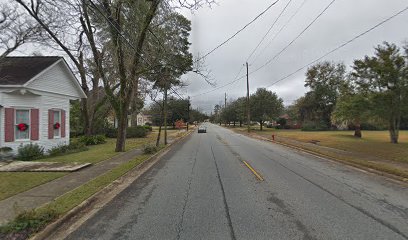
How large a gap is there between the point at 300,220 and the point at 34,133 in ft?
51.5

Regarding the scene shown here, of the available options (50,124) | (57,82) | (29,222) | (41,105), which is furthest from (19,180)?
(57,82)

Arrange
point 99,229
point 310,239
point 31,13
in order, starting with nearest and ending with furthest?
point 310,239 < point 99,229 < point 31,13

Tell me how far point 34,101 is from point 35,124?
4.22 feet

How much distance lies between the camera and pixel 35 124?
16.8m

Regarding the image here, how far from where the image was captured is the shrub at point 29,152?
15.3 meters

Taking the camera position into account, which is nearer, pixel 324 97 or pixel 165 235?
pixel 165 235

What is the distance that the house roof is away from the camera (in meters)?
16.0

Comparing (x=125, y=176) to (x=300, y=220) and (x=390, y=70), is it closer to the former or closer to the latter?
(x=300, y=220)

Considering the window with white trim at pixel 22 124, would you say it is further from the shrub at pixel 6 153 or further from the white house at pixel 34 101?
the shrub at pixel 6 153

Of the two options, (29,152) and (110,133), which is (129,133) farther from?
(29,152)

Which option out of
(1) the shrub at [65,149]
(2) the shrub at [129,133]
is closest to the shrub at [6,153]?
(1) the shrub at [65,149]

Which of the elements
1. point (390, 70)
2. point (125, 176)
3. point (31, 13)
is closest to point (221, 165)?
point (125, 176)

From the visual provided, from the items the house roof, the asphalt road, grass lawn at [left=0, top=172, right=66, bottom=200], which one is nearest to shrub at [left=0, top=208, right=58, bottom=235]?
the asphalt road

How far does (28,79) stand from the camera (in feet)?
52.6
